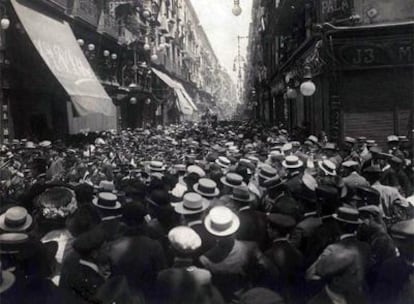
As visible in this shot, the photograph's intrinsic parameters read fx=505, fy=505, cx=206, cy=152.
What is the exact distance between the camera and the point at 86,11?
68.1 feet

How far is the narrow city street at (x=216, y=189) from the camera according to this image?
161 inches

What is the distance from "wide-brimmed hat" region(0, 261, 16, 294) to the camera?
382cm

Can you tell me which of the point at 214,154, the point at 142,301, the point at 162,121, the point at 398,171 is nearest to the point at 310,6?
the point at 214,154

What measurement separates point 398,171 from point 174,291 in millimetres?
4889

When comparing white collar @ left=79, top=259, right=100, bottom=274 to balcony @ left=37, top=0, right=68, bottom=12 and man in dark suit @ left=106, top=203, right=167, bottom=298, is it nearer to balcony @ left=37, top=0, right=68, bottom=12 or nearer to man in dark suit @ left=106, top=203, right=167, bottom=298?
man in dark suit @ left=106, top=203, right=167, bottom=298

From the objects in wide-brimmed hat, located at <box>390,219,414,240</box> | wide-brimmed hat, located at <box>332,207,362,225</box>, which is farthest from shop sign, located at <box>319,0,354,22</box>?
wide-brimmed hat, located at <box>390,219,414,240</box>

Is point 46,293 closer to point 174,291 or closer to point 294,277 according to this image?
point 174,291

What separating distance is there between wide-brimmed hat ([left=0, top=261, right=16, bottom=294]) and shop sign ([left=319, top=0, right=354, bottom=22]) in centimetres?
1172

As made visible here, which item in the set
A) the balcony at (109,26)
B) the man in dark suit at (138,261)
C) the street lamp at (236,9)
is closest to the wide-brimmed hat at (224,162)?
the man in dark suit at (138,261)

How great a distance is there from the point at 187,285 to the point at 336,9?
11.4 meters

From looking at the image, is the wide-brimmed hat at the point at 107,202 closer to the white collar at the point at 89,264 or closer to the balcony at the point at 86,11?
the white collar at the point at 89,264

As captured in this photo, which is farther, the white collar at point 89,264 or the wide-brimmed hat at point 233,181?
the wide-brimmed hat at point 233,181

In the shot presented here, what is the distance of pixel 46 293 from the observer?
Answer: 13.6 feet

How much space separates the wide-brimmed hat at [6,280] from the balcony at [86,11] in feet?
54.7
